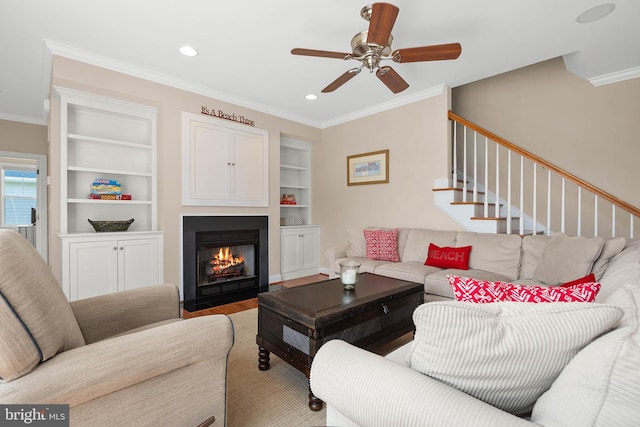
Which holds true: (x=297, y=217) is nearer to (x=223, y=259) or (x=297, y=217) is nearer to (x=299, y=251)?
(x=299, y=251)

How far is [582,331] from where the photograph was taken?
748 millimetres

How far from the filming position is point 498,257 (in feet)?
9.98

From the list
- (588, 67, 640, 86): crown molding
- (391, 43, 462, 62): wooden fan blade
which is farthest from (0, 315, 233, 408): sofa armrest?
(588, 67, 640, 86): crown molding

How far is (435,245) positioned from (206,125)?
3197 mm

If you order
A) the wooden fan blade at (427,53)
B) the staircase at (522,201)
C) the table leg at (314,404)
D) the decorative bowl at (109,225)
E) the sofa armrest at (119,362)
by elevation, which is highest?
the wooden fan blade at (427,53)

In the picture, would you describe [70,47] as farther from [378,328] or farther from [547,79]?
[547,79]

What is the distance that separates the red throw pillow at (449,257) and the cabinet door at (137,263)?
311 centimetres

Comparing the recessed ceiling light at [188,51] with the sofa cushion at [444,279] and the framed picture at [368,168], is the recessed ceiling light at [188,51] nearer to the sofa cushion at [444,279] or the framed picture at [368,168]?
the framed picture at [368,168]

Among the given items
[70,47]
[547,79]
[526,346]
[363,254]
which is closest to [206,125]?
[70,47]

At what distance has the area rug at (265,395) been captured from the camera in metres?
1.61

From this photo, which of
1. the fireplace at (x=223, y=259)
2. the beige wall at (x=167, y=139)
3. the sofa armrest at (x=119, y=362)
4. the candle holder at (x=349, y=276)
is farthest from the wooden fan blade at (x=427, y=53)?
the fireplace at (x=223, y=259)

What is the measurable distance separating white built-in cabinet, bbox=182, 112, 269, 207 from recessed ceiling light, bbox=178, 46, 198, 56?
0.87 m

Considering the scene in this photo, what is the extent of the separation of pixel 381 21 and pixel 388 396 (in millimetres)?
A: 1945

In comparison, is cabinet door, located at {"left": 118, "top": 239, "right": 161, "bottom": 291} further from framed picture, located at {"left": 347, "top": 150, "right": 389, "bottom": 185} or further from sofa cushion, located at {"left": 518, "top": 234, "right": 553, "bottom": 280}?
sofa cushion, located at {"left": 518, "top": 234, "right": 553, "bottom": 280}
